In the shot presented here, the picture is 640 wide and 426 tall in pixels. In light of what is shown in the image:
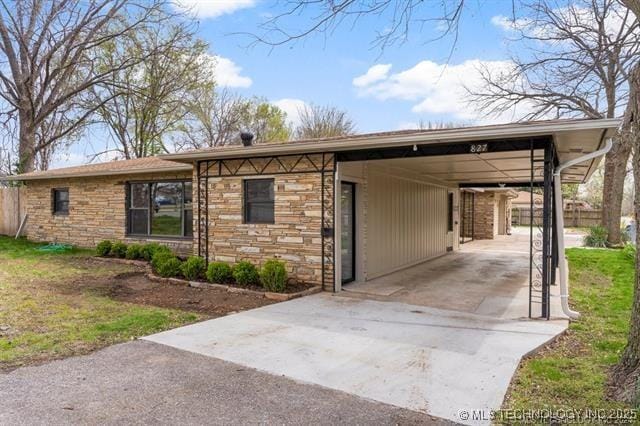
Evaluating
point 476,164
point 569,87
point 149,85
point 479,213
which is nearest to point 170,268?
point 476,164

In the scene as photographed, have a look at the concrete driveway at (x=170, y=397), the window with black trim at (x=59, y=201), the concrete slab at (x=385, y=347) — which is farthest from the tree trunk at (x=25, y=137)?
the concrete driveway at (x=170, y=397)

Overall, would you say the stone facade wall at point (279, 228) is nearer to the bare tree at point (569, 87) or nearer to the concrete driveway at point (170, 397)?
the concrete driveway at point (170, 397)

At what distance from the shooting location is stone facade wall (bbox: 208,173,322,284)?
747cm

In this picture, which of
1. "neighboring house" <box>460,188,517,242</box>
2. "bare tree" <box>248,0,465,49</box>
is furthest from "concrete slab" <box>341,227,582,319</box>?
"neighboring house" <box>460,188,517,242</box>

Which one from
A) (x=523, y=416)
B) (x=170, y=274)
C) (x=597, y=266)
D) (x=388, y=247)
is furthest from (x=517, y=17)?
(x=597, y=266)

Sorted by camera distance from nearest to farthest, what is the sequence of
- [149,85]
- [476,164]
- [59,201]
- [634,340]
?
1. [634,340]
2. [476,164]
3. [59,201]
4. [149,85]

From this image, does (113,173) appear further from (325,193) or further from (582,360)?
(582,360)

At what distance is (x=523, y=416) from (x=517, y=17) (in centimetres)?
355

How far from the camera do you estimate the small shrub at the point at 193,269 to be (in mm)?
8148

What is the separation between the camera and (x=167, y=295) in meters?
7.14

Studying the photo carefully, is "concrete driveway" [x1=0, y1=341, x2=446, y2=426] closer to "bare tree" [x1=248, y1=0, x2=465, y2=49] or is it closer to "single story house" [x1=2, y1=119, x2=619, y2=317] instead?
"bare tree" [x1=248, y1=0, x2=465, y2=49]

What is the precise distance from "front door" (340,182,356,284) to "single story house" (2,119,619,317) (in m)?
0.02

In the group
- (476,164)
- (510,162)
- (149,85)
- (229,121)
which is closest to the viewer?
(510,162)

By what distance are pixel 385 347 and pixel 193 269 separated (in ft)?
15.6
